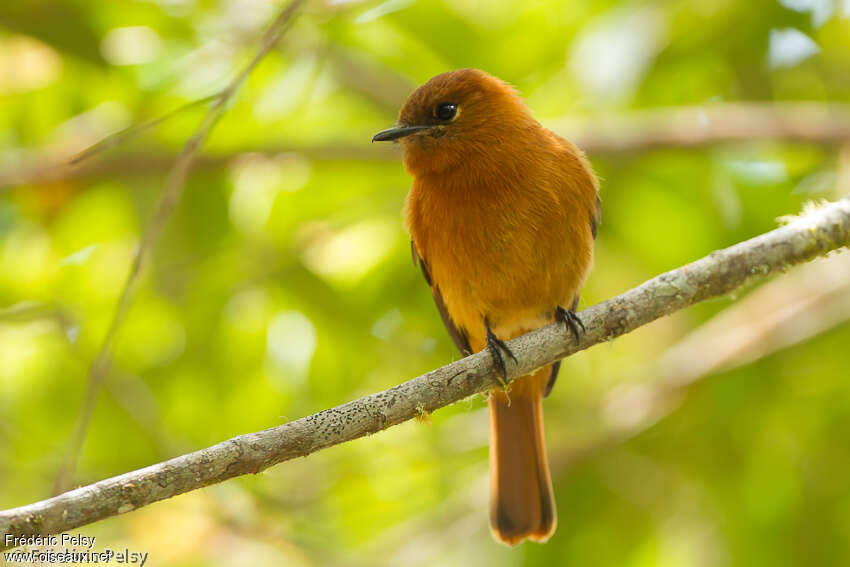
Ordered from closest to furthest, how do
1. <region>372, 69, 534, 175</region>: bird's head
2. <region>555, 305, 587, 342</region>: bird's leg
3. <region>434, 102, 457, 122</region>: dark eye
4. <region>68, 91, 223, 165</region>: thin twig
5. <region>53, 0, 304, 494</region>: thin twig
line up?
<region>53, 0, 304, 494</region>: thin twig → <region>68, 91, 223, 165</region>: thin twig → <region>555, 305, 587, 342</region>: bird's leg → <region>372, 69, 534, 175</region>: bird's head → <region>434, 102, 457, 122</region>: dark eye

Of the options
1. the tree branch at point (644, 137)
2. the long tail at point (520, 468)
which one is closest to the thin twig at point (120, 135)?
the tree branch at point (644, 137)

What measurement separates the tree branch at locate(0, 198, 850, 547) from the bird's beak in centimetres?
116

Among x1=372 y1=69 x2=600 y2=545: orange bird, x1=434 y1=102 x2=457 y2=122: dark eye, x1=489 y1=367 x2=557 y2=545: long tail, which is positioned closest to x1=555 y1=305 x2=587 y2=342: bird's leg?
x1=372 y1=69 x2=600 y2=545: orange bird

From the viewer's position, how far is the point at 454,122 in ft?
12.6

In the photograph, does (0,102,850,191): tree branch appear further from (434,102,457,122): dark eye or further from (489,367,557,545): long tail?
(489,367,557,545): long tail

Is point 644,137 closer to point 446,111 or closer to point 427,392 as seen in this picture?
point 446,111

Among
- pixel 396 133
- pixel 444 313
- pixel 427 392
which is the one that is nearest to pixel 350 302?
pixel 444 313

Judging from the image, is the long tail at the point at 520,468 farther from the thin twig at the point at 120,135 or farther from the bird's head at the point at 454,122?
the thin twig at the point at 120,135

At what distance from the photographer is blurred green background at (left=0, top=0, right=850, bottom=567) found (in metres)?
4.66

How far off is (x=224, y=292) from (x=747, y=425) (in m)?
2.86

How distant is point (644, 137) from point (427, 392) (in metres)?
2.71

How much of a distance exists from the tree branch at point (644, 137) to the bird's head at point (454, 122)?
2.83 feet

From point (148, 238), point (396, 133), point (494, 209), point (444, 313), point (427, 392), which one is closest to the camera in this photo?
point (427, 392)

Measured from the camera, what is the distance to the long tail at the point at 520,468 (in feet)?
13.8
